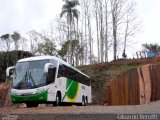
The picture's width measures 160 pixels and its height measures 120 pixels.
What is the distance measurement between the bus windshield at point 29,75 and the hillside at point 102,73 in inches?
727

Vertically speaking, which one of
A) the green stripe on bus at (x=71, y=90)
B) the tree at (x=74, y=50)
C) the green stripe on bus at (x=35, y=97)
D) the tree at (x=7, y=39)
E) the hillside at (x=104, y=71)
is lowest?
the green stripe on bus at (x=35, y=97)

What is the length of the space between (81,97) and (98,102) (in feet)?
28.9

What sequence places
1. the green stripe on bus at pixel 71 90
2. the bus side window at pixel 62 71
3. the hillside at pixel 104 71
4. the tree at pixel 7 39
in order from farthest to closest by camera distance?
the tree at pixel 7 39, the hillside at pixel 104 71, the green stripe on bus at pixel 71 90, the bus side window at pixel 62 71

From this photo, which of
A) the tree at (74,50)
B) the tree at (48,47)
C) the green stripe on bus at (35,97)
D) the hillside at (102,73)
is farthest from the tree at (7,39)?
the green stripe on bus at (35,97)

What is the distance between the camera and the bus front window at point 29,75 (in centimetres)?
2514

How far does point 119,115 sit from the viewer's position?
12.0 meters

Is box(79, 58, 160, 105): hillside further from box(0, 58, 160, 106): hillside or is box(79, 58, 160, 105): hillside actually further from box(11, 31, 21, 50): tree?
box(11, 31, 21, 50): tree

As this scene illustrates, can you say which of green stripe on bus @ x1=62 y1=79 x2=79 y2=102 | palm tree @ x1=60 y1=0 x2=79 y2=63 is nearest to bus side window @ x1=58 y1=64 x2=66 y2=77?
green stripe on bus @ x1=62 y1=79 x2=79 y2=102

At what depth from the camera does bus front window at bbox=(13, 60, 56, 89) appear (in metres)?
25.1

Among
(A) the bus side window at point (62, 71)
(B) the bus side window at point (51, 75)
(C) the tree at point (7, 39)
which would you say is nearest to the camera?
(B) the bus side window at point (51, 75)

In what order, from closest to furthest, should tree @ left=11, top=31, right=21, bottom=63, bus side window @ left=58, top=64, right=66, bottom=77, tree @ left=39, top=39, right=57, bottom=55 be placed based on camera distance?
bus side window @ left=58, top=64, right=66, bottom=77, tree @ left=39, top=39, right=57, bottom=55, tree @ left=11, top=31, right=21, bottom=63

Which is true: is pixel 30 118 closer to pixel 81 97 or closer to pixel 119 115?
pixel 119 115

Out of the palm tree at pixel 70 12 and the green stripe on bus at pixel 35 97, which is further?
the palm tree at pixel 70 12

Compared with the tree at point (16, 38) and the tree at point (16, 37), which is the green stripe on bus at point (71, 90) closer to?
the tree at point (16, 38)
